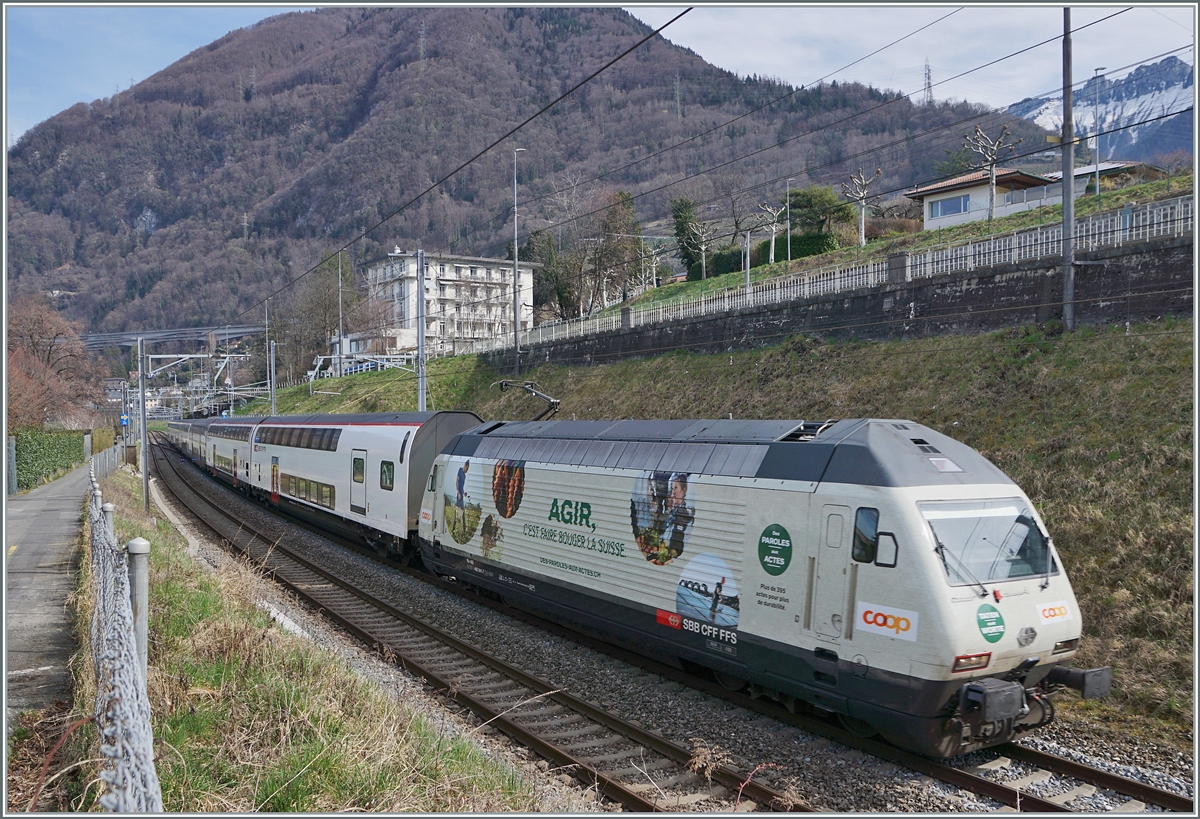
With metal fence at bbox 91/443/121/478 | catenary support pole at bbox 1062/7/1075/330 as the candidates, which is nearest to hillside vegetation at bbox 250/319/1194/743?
catenary support pole at bbox 1062/7/1075/330

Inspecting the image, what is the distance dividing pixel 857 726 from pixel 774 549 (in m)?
1.86

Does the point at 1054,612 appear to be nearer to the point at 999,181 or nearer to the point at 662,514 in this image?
the point at 662,514

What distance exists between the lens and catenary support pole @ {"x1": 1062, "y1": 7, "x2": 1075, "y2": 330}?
1565 cm

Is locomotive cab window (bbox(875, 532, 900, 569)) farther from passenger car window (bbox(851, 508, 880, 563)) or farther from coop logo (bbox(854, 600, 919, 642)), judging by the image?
coop logo (bbox(854, 600, 919, 642))

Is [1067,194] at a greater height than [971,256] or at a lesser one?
greater

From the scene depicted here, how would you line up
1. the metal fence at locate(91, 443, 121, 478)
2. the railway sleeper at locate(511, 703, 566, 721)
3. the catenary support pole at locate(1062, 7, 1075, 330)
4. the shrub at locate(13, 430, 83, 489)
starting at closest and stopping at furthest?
the railway sleeper at locate(511, 703, 566, 721)
the catenary support pole at locate(1062, 7, 1075, 330)
the shrub at locate(13, 430, 83, 489)
the metal fence at locate(91, 443, 121, 478)


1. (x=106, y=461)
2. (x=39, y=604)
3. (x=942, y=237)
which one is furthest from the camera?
(x=106, y=461)

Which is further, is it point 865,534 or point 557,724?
point 557,724

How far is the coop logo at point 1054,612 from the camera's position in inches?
298

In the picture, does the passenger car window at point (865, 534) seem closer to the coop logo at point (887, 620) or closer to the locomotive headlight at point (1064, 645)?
the coop logo at point (887, 620)

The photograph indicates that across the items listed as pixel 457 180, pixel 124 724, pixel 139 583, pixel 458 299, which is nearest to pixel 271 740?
pixel 139 583

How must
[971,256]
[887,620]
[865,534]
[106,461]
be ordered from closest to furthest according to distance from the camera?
1. [887,620]
2. [865,534]
3. [971,256]
4. [106,461]

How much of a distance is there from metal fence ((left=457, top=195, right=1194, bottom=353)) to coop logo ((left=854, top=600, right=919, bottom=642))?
12449 mm

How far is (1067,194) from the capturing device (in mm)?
15953
